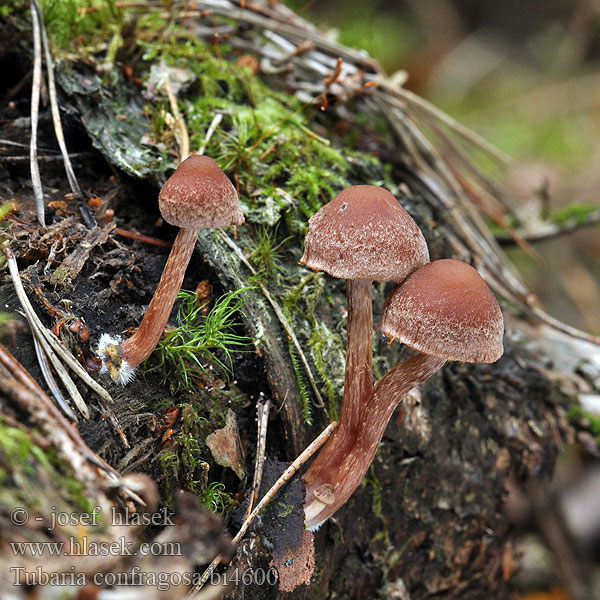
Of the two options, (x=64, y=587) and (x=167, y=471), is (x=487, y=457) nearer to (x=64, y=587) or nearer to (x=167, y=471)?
(x=167, y=471)

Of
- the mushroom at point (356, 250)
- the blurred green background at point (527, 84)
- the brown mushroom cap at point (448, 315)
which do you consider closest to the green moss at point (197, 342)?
the mushroom at point (356, 250)

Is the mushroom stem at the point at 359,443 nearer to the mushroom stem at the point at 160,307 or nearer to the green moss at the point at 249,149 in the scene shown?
the green moss at the point at 249,149

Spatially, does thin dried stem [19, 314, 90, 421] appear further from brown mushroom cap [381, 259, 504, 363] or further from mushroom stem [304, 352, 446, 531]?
brown mushroom cap [381, 259, 504, 363]

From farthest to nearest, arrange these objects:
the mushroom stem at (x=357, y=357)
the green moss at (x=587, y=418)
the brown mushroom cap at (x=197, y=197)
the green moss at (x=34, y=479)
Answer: the green moss at (x=587, y=418) < the mushroom stem at (x=357, y=357) < the brown mushroom cap at (x=197, y=197) < the green moss at (x=34, y=479)

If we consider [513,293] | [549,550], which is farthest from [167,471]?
[549,550]

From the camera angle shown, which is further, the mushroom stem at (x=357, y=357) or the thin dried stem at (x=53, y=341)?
the mushroom stem at (x=357, y=357)

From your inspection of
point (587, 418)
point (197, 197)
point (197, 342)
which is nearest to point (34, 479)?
point (197, 342)

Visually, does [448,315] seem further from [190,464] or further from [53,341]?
[53,341]
